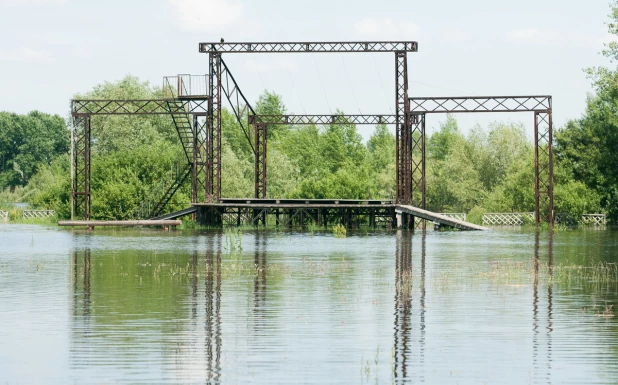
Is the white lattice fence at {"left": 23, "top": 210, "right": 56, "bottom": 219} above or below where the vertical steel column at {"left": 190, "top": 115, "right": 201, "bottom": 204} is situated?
below

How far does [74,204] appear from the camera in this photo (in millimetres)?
65688

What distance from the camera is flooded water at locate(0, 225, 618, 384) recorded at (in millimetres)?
14094

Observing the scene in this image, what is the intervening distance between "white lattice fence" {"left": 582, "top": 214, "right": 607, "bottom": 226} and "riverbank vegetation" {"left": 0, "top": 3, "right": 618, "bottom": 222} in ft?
1.35

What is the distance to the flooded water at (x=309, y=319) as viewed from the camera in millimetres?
14094

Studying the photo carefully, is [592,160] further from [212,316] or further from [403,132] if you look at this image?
[212,316]

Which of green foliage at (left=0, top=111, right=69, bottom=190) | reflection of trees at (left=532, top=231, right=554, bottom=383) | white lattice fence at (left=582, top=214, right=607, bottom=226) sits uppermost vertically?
green foliage at (left=0, top=111, right=69, bottom=190)

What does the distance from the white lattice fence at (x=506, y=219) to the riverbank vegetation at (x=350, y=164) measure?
0.75m

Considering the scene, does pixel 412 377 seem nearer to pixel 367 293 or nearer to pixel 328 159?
pixel 367 293

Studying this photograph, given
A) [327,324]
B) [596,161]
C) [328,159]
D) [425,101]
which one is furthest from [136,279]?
[328,159]

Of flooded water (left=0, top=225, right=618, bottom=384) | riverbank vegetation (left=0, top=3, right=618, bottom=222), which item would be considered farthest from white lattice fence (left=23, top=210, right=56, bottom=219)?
flooded water (left=0, top=225, right=618, bottom=384)

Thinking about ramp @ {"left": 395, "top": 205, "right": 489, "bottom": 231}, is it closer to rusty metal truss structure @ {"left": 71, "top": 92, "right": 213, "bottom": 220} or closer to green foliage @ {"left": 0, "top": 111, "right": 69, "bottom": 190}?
rusty metal truss structure @ {"left": 71, "top": 92, "right": 213, "bottom": 220}

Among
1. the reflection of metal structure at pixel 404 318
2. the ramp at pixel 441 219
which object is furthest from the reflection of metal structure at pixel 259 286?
the ramp at pixel 441 219

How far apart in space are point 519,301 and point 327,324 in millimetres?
4990

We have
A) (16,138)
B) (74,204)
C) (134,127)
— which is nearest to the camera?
(74,204)
